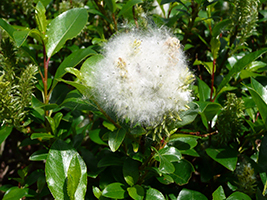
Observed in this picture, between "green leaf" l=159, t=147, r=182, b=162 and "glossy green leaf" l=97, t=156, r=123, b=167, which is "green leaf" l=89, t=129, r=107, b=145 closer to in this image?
"glossy green leaf" l=97, t=156, r=123, b=167

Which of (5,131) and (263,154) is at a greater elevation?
(5,131)

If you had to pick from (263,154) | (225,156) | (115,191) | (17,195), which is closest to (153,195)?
(115,191)

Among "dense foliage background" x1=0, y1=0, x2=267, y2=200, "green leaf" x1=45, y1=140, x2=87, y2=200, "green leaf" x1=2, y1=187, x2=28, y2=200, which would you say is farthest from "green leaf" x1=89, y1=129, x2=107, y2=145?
"green leaf" x1=2, y1=187, x2=28, y2=200

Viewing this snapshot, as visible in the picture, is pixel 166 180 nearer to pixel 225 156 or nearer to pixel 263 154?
pixel 225 156

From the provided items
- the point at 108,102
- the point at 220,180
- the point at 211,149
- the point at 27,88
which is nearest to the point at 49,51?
the point at 27,88

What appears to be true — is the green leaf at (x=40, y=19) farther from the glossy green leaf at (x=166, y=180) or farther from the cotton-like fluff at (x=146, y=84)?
the glossy green leaf at (x=166, y=180)

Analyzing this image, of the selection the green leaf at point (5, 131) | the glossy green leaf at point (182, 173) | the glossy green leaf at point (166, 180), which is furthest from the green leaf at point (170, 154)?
the green leaf at point (5, 131)
